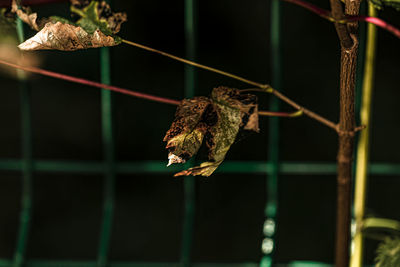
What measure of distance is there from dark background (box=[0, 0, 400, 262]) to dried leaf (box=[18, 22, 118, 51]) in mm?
1233

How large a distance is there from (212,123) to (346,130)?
18cm

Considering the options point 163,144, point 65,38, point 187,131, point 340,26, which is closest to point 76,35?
point 65,38

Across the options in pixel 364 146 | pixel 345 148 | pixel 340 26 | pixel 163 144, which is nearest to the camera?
pixel 340 26

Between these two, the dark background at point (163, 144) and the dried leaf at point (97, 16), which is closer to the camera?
the dried leaf at point (97, 16)

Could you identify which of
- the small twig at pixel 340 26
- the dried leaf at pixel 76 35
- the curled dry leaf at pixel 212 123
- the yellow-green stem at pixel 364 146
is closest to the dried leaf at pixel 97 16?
the dried leaf at pixel 76 35

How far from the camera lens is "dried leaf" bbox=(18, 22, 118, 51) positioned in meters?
0.73

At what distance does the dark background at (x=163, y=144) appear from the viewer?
2.12m

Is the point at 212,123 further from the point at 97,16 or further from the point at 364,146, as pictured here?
the point at 364,146

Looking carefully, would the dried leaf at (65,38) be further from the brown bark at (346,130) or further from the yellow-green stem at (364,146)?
the yellow-green stem at (364,146)

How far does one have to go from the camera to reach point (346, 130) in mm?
822

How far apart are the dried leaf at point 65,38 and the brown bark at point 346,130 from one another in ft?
0.94

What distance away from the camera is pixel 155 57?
230 centimetres

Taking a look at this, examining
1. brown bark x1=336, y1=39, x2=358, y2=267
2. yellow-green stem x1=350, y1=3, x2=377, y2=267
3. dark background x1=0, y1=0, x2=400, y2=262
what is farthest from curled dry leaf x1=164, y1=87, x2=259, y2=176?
dark background x1=0, y1=0, x2=400, y2=262

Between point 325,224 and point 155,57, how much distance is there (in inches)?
34.4
